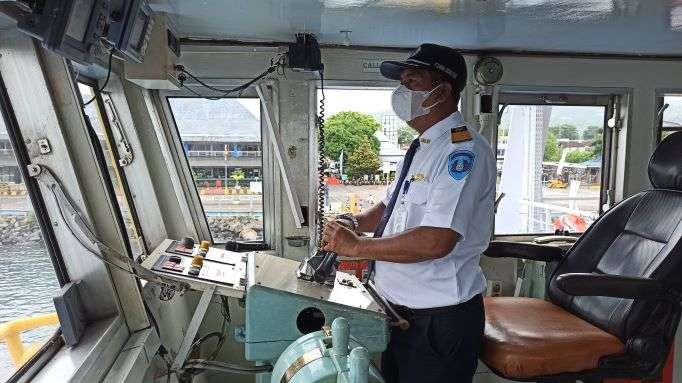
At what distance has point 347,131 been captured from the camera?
3.03 meters

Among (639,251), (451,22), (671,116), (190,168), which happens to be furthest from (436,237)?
(671,116)

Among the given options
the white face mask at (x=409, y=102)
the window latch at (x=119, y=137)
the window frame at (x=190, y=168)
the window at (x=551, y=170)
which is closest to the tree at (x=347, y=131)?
the window frame at (x=190, y=168)

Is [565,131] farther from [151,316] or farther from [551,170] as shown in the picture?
[151,316]

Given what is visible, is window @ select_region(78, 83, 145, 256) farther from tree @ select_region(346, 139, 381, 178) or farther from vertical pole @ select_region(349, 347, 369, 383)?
vertical pole @ select_region(349, 347, 369, 383)

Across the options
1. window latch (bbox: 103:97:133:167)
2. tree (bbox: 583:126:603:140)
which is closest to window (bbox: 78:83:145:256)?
window latch (bbox: 103:97:133:167)

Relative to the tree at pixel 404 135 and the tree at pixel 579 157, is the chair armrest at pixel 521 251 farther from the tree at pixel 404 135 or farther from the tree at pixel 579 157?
the tree at pixel 579 157

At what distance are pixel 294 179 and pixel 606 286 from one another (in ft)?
5.59

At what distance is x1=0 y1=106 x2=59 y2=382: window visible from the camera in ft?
4.78

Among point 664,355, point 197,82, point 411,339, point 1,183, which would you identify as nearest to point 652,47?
point 664,355

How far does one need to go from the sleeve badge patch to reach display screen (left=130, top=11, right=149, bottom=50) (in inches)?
42.0

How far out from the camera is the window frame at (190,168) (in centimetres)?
280

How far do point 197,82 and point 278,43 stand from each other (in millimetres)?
487

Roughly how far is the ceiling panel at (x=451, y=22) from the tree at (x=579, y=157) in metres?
0.70

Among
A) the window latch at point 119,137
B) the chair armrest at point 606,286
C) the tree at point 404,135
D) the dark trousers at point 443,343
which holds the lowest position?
the dark trousers at point 443,343
